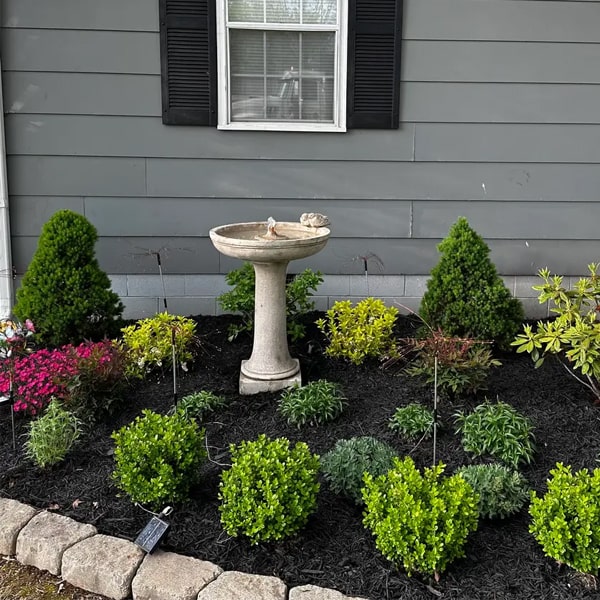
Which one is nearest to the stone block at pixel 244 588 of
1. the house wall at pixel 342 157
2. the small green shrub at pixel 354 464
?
the small green shrub at pixel 354 464

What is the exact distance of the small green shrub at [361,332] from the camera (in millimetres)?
4387

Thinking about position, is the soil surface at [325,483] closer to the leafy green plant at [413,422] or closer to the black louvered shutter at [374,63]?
the leafy green plant at [413,422]

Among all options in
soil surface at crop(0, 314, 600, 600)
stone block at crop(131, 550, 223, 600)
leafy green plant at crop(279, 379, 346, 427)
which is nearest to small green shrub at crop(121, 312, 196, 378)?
soil surface at crop(0, 314, 600, 600)

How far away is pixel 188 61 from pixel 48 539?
3.30 meters

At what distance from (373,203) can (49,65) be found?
247cm

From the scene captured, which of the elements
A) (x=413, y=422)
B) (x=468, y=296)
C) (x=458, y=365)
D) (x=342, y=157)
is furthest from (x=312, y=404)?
(x=342, y=157)

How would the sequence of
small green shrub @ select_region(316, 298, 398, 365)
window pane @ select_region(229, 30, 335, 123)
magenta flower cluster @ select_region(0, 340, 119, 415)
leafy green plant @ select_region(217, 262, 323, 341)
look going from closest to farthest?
1. magenta flower cluster @ select_region(0, 340, 119, 415)
2. small green shrub @ select_region(316, 298, 398, 365)
3. leafy green plant @ select_region(217, 262, 323, 341)
4. window pane @ select_region(229, 30, 335, 123)

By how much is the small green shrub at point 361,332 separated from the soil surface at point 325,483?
0.29 ft

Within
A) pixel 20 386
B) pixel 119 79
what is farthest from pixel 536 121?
pixel 20 386

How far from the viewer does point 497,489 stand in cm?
285

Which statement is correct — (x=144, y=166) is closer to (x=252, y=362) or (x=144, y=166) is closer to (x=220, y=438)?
(x=252, y=362)

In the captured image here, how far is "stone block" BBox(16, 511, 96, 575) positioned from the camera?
276cm

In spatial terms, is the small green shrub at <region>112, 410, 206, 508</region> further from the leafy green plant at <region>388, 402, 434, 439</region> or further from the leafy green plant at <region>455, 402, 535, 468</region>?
the leafy green plant at <region>455, 402, 535, 468</region>

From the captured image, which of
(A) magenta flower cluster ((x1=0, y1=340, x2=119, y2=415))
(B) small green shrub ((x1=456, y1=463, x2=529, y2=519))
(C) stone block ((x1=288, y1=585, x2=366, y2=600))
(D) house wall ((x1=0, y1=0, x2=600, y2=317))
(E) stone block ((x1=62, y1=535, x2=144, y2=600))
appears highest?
(D) house wall ((x1=0, y1=0, x2=600, y2=317))
